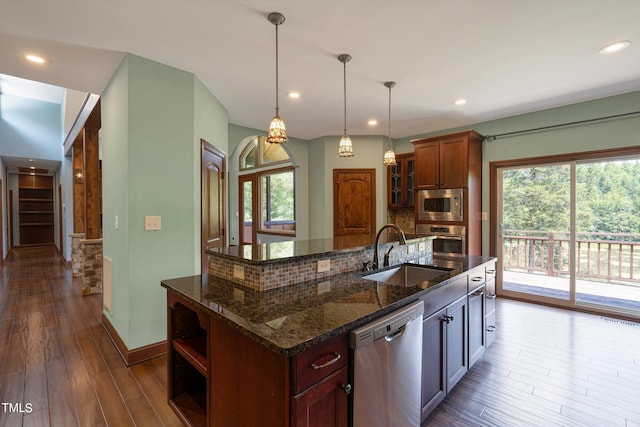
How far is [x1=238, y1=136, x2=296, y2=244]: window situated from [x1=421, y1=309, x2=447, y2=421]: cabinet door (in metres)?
4.26

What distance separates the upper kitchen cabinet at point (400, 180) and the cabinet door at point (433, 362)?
11.9 ft

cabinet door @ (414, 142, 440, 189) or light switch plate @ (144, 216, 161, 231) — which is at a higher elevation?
cabinet door @ (414, 142, 440, 189)

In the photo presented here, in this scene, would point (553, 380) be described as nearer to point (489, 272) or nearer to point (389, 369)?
point (489, 272)

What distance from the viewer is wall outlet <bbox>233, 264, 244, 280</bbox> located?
1729 millimetres

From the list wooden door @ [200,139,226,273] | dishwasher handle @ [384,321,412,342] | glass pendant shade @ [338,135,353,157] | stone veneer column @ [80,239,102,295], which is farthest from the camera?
stone veneer column @ [80,239,102,295]

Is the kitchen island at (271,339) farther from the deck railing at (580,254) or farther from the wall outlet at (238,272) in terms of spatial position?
the deck railing at (580,254)

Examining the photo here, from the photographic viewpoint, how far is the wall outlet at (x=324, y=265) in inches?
74.8

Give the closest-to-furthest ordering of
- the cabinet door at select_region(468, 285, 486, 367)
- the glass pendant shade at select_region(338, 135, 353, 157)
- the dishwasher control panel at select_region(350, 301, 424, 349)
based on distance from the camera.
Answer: the dishwasher control panel at select_region(350, 301, 424, 349), the cabinet door at select_region(468, 285, 486, 367), the glass pendant shade at select_region(338, 135, 353, 157)

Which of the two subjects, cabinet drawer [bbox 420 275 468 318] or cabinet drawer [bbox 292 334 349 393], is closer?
cabinet drawer [bbox 292 334 349 393]

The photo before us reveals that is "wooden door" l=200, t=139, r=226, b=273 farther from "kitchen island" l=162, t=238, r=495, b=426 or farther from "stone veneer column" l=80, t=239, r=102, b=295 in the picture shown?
"stone veneer column" l=80, t=239, r=102, b=295

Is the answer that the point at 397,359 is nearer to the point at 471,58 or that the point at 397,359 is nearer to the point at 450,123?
the point at 471,58

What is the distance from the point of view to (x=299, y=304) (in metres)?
1.41

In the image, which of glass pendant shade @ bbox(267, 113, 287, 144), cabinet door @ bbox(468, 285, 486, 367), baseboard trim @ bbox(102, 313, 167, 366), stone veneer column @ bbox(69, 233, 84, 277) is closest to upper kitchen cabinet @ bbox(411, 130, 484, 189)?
cabinet door @ bbox(468, 285, 486, 367)

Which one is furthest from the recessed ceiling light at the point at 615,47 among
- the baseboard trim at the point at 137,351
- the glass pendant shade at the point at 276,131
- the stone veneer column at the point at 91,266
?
the stone veneer column at the point at 91,266
